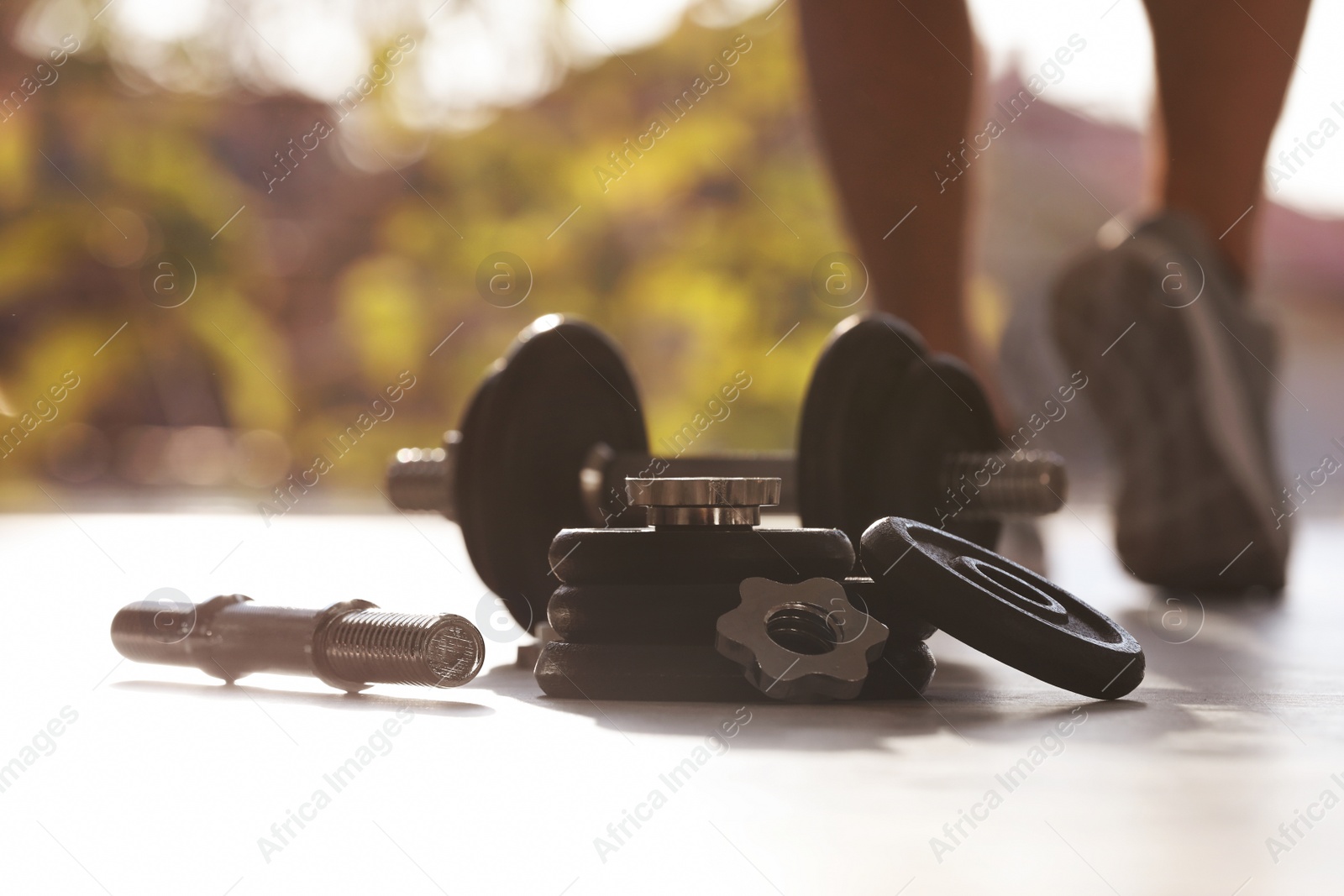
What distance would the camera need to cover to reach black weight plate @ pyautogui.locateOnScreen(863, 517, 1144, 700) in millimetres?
1029

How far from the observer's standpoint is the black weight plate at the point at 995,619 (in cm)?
103

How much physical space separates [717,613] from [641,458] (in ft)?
1.79

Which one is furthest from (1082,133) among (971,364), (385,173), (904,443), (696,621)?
(696,621)

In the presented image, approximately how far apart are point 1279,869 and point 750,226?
7.02m

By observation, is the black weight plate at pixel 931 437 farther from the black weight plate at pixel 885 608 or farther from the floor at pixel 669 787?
the black weight plate at pixel 885 608

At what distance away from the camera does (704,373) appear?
7188 millimetres

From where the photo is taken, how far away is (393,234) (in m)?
7.49

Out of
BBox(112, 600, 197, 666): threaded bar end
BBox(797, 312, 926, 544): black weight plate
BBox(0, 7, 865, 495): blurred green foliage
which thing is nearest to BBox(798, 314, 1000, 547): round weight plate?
BBox(797, 312, 926, 544): black weight plate

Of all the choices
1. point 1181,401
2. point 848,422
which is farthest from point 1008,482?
point 1181,401

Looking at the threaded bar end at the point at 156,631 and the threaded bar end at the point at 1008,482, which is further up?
the threaded bar end at the point at 1008,482

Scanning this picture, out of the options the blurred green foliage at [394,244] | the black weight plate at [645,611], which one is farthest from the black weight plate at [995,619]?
the blurred green foliage at [394,244]

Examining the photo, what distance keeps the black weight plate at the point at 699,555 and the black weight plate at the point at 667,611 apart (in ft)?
0.04

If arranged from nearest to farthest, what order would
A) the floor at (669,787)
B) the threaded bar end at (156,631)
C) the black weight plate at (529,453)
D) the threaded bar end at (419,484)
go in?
the floor at (669,787) → the threaded bar end at (156,631) → the black weight plate at (529,453) → the threaded bar end at (419,484)

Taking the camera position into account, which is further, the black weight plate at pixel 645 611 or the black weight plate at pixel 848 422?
the black weight plate at pixel 848 422
